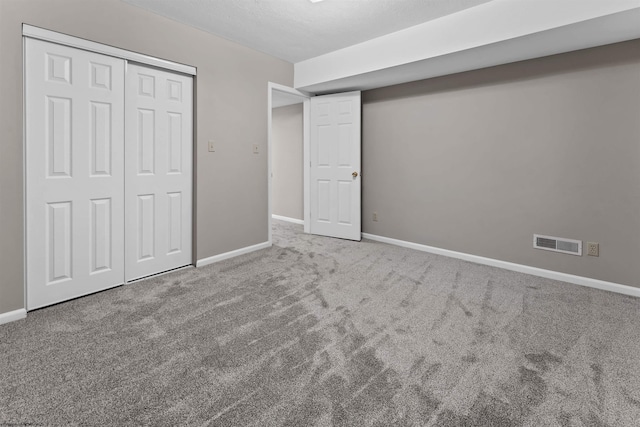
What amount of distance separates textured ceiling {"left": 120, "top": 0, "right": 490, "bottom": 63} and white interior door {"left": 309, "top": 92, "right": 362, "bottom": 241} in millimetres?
1057

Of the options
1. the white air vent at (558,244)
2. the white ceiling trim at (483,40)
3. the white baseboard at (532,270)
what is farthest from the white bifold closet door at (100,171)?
the white air vent at (558,244)

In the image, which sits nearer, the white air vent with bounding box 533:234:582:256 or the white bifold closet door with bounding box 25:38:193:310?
the white bifold closet door with bounding box 25:38:193:310

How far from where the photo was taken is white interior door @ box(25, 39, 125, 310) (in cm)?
232

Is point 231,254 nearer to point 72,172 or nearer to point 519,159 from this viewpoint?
point 72,172

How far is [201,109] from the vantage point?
11.1 ft

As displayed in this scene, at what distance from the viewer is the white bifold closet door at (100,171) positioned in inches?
92.5

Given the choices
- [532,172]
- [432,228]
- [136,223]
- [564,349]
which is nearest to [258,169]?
[136,223]

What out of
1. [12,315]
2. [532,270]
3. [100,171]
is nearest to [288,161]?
[100,171]

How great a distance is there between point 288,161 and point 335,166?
1546 mm

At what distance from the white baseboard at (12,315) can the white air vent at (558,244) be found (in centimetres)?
444

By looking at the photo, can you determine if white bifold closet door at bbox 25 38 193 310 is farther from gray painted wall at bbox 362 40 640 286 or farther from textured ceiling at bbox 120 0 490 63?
gray painted wall at bbox 362 40 640 286

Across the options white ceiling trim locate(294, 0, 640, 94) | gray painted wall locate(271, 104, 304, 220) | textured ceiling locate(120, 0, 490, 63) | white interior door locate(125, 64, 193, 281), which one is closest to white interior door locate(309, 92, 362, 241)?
white ceiling trim locate(294, 0, 640, 94)

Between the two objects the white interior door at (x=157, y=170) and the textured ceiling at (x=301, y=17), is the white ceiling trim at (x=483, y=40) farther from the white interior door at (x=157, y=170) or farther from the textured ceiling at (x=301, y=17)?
the white interior door at (x=157, y=170)

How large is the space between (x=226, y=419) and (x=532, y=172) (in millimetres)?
3441
